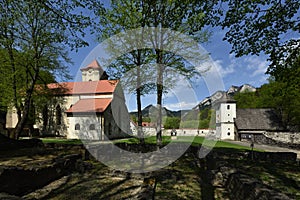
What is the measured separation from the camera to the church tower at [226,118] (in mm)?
36938

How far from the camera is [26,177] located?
6164 millimetres

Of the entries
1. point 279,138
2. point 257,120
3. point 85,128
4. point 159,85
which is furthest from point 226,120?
point 159,85

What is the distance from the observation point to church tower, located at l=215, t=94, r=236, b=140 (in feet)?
121

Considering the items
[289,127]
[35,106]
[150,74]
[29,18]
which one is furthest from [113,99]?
[289,127]

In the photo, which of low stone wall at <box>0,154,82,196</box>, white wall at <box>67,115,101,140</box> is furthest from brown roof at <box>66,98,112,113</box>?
low stone wall at <box>0,154,82,196</box>

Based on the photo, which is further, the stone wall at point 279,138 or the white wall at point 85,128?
the white wall at point 85,128

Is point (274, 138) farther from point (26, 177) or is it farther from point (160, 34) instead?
point (26, 177)

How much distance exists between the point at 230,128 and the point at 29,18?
3589 cm

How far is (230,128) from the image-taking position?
3719 centimetres

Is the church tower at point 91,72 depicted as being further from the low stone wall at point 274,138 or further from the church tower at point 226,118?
the low stone wall at point 274,138

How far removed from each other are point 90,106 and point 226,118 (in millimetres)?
26108

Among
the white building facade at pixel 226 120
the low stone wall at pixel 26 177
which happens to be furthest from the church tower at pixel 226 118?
the low stone wall at pixel 26 177

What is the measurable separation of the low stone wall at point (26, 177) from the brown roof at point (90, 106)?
20951 mm

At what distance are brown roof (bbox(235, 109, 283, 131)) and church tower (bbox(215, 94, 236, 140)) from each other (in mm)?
1496
